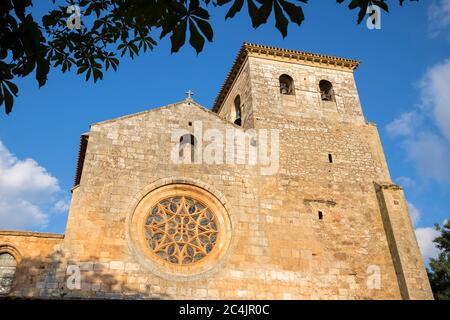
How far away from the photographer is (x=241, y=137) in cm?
1291

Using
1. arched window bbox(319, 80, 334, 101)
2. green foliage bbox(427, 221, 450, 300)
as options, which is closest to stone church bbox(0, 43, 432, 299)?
arched window bbox(319, 80, 334, 101)

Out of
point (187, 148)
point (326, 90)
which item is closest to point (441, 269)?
point (326, 90)

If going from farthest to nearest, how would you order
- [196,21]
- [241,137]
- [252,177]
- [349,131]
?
[349,131] → [241,137] → [252,177] → [196,21]

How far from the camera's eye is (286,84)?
1593 centimetres

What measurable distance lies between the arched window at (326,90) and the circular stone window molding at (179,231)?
6845 mm

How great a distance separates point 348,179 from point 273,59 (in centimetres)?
572

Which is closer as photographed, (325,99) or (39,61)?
(39,61)

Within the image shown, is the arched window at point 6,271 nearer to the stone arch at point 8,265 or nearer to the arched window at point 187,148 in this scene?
the stone arch at point 8,265

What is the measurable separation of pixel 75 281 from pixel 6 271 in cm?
171

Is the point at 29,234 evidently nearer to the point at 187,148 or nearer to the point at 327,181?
the point at 187,148

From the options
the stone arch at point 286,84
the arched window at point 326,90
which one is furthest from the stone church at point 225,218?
the arched window at point 326,90
